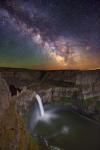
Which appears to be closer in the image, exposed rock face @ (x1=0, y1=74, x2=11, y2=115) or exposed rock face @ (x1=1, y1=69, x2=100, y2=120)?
exposed rock face @ (x1=0, y1=74, x2=11, y2=115)

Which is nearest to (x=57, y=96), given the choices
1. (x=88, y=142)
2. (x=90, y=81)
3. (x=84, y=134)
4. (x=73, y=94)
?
(x=73, y=94)

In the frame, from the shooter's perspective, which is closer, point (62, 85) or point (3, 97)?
point (3, 97)

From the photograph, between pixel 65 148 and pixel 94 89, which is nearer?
pixel 65 148

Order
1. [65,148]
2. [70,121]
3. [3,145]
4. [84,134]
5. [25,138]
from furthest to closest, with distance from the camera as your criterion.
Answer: [70,121], [84,134], [65,148], [25,138], [3,145]

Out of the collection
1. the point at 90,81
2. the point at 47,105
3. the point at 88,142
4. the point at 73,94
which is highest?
the point at 90,81

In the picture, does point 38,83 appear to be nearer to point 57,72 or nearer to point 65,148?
point 57,72

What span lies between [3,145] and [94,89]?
9.63 metres

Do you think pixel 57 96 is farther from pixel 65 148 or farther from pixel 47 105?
pixel 65 148

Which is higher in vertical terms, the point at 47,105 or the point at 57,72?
the point at 57,72

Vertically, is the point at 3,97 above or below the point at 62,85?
above

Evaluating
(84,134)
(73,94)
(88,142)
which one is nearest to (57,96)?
(73,94)

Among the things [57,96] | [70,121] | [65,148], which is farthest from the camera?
[57,96]

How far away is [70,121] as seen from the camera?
1207 cm

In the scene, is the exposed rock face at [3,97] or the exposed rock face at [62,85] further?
the exposed rock face at [62,85]
